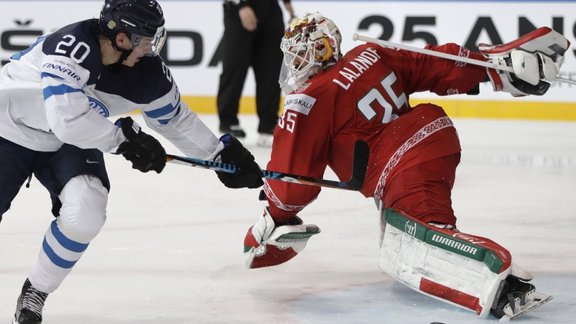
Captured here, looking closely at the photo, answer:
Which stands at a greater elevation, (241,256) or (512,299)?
(512,299)

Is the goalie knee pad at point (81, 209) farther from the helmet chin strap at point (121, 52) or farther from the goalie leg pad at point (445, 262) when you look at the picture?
the goalie leg pad at point (445, 262)

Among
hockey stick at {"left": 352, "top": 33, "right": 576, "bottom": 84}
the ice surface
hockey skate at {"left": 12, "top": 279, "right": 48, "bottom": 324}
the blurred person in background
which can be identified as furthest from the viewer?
the blurred person in background

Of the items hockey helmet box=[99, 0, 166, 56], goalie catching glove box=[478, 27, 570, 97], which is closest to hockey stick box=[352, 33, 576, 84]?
goalie catching glove box=[478, 27, 570, 97]

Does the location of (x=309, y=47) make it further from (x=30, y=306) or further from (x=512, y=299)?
(x=30, y=306)

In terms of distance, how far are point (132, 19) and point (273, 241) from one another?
2.85 ft

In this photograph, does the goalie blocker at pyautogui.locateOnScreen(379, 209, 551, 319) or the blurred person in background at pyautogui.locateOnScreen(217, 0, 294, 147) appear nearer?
the goalie blocker at pyautogui.locateOnScreen(379, 209, 551, 319)

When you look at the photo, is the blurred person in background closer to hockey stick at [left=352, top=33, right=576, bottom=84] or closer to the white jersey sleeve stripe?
hockey stick at [left=352, top=33, right=576, bottom=84]

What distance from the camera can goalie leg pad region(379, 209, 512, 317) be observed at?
283 centimetres

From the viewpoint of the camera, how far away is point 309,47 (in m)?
3.29

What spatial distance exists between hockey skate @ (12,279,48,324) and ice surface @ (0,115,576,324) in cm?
8

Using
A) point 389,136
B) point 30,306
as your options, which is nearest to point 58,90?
point 30,306

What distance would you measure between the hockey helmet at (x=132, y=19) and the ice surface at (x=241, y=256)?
2.25 feet

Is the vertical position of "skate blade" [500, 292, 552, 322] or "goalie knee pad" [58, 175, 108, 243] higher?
"goalie knee pad" [58, 175, 108, 243]

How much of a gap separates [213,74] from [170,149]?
5.95 feet
